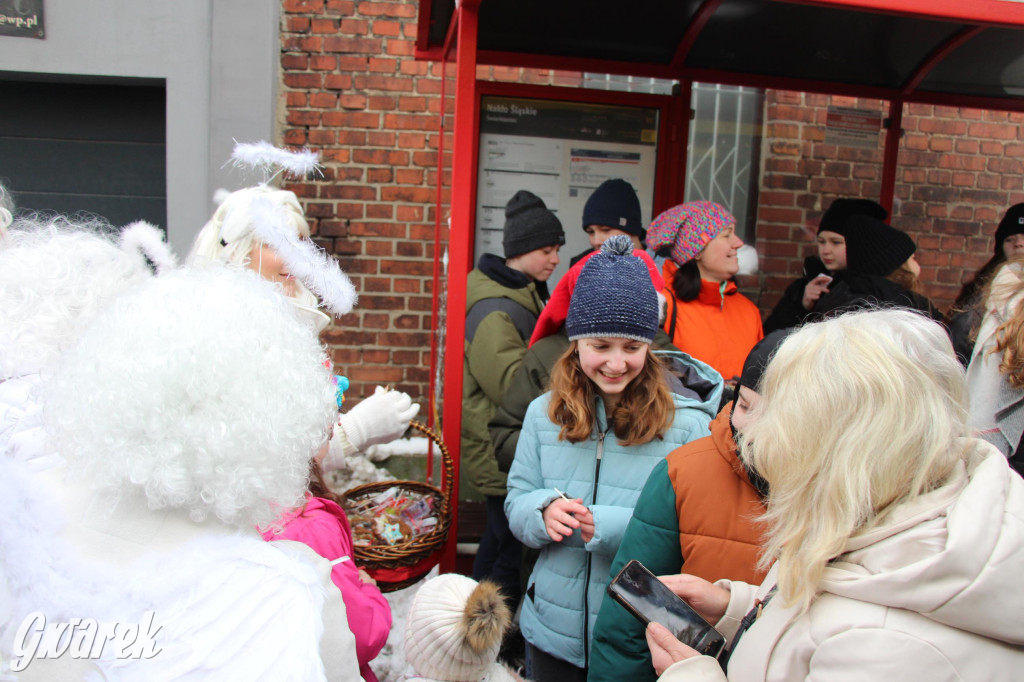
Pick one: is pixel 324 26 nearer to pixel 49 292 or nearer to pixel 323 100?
pixel 323 100

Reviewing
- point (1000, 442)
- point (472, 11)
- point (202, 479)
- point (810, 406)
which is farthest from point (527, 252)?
point (202, 479)

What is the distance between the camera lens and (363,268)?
4027 millimetres

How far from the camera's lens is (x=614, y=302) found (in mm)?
1888

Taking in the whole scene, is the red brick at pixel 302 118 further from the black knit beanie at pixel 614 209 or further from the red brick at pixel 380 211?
the black knit beanie at pixel 614 209

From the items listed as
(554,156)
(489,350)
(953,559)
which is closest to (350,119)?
(554,156)

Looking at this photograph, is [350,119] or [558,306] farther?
[350,119]

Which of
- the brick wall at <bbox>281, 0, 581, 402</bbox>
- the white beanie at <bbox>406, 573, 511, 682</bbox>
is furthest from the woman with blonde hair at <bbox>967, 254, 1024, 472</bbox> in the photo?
the brick wall at <bbox>281, 0, 581, 402</bbox>

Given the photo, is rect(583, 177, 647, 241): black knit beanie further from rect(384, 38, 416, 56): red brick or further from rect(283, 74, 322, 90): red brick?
rect(283, 74, 322, 90): red brick

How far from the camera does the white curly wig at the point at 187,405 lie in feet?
2.75

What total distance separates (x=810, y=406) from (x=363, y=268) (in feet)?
10.8

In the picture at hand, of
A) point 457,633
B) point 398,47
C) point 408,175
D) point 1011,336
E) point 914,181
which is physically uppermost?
point 398,47

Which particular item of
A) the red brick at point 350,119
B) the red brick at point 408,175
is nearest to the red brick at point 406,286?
the red brick at point 408,175

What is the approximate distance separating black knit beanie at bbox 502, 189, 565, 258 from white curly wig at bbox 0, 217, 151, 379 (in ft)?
5.50

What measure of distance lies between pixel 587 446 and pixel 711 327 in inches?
43.6
